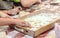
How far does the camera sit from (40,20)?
89cm

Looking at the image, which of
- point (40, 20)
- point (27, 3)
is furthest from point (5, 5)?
point (40, 20)

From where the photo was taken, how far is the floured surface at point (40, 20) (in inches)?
31.8

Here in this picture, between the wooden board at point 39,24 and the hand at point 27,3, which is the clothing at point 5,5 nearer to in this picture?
the hand at point 27,3

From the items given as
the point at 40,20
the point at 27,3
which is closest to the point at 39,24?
the point at 40,20

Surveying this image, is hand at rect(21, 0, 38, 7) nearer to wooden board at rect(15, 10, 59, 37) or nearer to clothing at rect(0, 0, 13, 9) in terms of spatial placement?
clothing at rect(0, 0, 13, 9)

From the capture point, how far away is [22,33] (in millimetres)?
803

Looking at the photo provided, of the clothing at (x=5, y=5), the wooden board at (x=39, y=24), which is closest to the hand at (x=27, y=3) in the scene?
the clothing at (x=5, y=5)

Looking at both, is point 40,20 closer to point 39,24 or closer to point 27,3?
point 39,24

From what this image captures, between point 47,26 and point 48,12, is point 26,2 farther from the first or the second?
point 47,26

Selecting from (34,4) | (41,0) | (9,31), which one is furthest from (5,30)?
(41,0)

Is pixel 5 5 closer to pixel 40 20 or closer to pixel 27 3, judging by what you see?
pixel 27 3

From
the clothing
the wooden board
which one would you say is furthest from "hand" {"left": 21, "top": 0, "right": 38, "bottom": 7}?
the wooden board

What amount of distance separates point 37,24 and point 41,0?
594 millimetres

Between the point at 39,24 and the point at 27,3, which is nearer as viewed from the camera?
the point at 39,24
